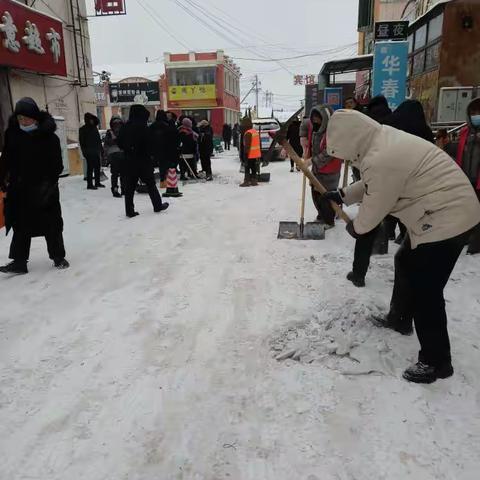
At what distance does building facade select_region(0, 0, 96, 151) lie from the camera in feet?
32.7

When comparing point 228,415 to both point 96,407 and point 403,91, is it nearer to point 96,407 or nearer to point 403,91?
point 96,407

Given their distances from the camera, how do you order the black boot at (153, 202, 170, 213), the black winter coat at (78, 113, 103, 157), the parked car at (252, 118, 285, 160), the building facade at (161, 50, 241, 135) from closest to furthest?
the black boot at (153, 202, 170, 213) → the black winter coat at (78, 113, 103, 157) → the parked car at (252, 118, 285, 160) → the building facade at (161, 50, 241, 135)

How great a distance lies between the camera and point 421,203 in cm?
248

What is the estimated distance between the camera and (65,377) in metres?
2.85

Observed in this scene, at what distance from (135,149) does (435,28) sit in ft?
30.5

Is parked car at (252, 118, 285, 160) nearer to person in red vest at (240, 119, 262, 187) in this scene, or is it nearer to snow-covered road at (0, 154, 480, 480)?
person in red vest at (240, 119, 262, 187)

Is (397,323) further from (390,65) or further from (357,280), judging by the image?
(390,65)

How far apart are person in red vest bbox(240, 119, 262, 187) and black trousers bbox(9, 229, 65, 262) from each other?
6.26m

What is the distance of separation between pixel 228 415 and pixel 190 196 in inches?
292

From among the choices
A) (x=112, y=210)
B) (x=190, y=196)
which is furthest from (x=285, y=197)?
(x=112, y=210)

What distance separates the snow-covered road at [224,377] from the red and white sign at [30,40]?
6.96m

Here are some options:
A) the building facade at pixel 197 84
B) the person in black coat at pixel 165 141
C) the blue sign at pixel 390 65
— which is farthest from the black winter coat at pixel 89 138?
the building facade at pixel 197 84

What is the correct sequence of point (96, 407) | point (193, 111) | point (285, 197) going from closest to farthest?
point (96, 407)
point (285, 197)
point (193, 111)

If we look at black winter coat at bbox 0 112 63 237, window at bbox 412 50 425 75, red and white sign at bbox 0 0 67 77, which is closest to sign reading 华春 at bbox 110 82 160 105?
red and white sign at bbox 0 0 67 77
